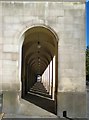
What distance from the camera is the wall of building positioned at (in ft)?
60.5

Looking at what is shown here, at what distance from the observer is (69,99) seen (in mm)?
18156

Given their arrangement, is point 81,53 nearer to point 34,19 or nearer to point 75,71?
point 75,71

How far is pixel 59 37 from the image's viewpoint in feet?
60.9

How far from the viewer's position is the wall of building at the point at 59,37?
60.5ft

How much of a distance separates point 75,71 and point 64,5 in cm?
387

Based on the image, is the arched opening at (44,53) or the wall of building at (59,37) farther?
the arched opening at (44,53)

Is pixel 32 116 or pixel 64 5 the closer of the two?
pixel 32 116

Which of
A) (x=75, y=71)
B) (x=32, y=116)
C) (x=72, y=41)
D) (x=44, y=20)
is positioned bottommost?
(x=32, y=116)

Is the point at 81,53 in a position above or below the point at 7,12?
below

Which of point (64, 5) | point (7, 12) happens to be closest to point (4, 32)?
point (7, 12)

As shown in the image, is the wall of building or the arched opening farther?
the arched opening

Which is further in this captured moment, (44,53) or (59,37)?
(44,53)

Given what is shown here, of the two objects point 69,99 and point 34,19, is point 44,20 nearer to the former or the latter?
point 34,19

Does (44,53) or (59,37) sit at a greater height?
(44,53)
